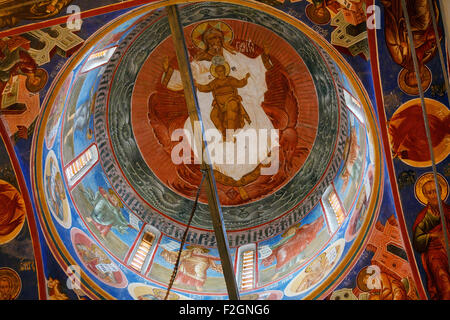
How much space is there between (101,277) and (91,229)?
3.68ft

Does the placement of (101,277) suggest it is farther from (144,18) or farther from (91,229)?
(144,18)

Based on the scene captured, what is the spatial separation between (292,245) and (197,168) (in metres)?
3.52

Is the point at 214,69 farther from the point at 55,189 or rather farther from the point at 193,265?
the point at 55,189

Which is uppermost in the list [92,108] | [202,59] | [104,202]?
[202,59]

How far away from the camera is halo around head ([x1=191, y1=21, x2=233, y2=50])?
13954 mm

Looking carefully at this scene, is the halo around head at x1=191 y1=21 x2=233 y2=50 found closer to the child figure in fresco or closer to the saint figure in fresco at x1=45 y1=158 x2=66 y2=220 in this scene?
the child figure in fresco

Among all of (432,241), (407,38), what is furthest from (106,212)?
(407,38)

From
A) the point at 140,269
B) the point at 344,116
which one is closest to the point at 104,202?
the point at 140,269

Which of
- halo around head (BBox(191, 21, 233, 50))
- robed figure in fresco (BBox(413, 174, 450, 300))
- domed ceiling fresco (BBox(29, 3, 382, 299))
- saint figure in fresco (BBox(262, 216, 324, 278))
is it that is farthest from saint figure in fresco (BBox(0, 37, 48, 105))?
robed figure in fresco (BBox(413, 174, 450, 300))

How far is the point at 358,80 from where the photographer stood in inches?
407

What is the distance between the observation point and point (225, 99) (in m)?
15.4

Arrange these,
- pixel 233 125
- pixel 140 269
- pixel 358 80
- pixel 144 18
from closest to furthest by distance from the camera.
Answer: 1. pixel 358 80
2. pixel 144 18
3. pixel 140 269
4. pixel 233 125

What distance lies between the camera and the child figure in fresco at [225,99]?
1513 centimetres

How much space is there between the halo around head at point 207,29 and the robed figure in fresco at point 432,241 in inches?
249
